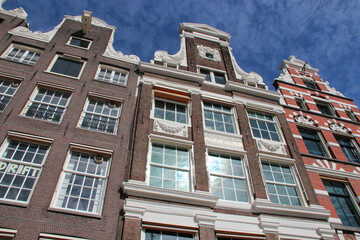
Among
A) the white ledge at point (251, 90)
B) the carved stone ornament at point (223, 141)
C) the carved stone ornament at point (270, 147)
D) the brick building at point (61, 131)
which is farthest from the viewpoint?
the white ledge at point (251, 90)

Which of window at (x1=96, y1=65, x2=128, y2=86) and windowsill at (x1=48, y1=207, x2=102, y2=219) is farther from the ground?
window at (x1=96, y1=65, x2=128, y2=86)

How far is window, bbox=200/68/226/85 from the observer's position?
1630 centimetres

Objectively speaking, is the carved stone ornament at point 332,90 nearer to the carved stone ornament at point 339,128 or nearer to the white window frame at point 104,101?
the carved stone ornament at point 339,128

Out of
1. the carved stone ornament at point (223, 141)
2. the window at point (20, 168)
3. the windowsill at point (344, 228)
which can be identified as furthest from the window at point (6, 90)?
the windowsill at point (344, 228)

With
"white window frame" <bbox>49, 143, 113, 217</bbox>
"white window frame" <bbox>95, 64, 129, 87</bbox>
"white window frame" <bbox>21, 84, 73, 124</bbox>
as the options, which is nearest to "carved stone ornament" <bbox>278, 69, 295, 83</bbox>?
"white window frame" <bbox>95, 64, 129, 87</bbox>

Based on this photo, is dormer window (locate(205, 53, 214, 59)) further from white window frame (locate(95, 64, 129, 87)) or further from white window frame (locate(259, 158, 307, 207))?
white window frame (locate(259, 158, 307, 207))

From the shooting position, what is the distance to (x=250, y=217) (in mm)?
10219

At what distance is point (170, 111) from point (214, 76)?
15.3 feet

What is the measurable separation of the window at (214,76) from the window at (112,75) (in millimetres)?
4792

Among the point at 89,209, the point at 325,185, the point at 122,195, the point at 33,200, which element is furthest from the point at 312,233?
the point at 33,200

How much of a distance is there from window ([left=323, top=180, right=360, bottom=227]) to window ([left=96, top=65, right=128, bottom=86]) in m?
11.7

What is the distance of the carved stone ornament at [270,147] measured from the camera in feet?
42.8

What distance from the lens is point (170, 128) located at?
12188 mm

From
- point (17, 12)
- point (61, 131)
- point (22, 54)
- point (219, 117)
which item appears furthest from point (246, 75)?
point (17, 12)
